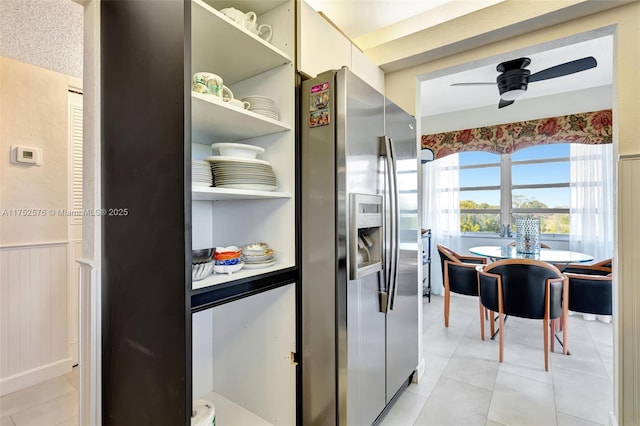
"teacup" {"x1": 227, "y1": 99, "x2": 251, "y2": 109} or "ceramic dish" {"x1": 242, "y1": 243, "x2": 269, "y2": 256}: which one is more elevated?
"teacup" {"x1": 227, "y1": 99, "x2": 251, "y2": 109}

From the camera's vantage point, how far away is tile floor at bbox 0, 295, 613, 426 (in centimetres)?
188

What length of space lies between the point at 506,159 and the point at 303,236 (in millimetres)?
4235

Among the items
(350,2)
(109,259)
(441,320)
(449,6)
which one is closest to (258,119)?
(109,259)

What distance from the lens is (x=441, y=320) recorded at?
3609mm

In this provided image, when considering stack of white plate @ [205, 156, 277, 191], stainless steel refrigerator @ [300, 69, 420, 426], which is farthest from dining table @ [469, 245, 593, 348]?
stack of white plate @ [205, 156, 277, 191]

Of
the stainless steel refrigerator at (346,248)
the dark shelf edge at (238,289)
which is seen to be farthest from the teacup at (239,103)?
the dark shelf edge at (238,289)

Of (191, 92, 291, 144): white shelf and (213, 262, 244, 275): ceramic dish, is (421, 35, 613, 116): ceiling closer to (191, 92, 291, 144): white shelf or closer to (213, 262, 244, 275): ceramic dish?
(191, 92, 291, 144): white shelf

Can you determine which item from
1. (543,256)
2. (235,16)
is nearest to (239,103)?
(235,16)

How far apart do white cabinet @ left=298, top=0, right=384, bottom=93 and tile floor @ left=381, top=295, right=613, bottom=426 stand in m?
2.14

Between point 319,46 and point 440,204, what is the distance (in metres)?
3.82

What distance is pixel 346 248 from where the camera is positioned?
4.58ft

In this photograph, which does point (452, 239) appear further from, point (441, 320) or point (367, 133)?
point (367, 133)

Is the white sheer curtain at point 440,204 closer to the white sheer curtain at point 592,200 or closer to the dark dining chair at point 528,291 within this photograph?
the white sheer curtain at point 592,200

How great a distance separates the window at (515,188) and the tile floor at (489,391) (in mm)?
1767
